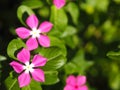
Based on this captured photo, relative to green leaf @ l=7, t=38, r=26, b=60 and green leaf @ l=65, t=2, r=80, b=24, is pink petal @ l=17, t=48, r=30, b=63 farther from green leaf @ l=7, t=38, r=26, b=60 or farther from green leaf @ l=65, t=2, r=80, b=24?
green leaf @ l=65, t=2, r=80, b=24

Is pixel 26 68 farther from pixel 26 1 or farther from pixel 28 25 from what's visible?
pixel 26 1

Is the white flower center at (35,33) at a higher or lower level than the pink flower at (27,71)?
higher

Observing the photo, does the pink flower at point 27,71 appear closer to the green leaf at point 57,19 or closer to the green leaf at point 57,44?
the green leaf at point 57,44

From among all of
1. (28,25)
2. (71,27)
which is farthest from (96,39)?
(28,25)

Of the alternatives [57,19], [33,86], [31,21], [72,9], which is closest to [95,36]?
[72,9]

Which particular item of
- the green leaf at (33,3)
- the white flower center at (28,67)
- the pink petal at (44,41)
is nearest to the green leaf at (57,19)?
the green leaf at (33,3)

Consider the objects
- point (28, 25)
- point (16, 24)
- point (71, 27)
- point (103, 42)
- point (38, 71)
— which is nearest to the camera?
point (38, 71)

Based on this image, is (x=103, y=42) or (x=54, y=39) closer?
(x=54, y=39)
